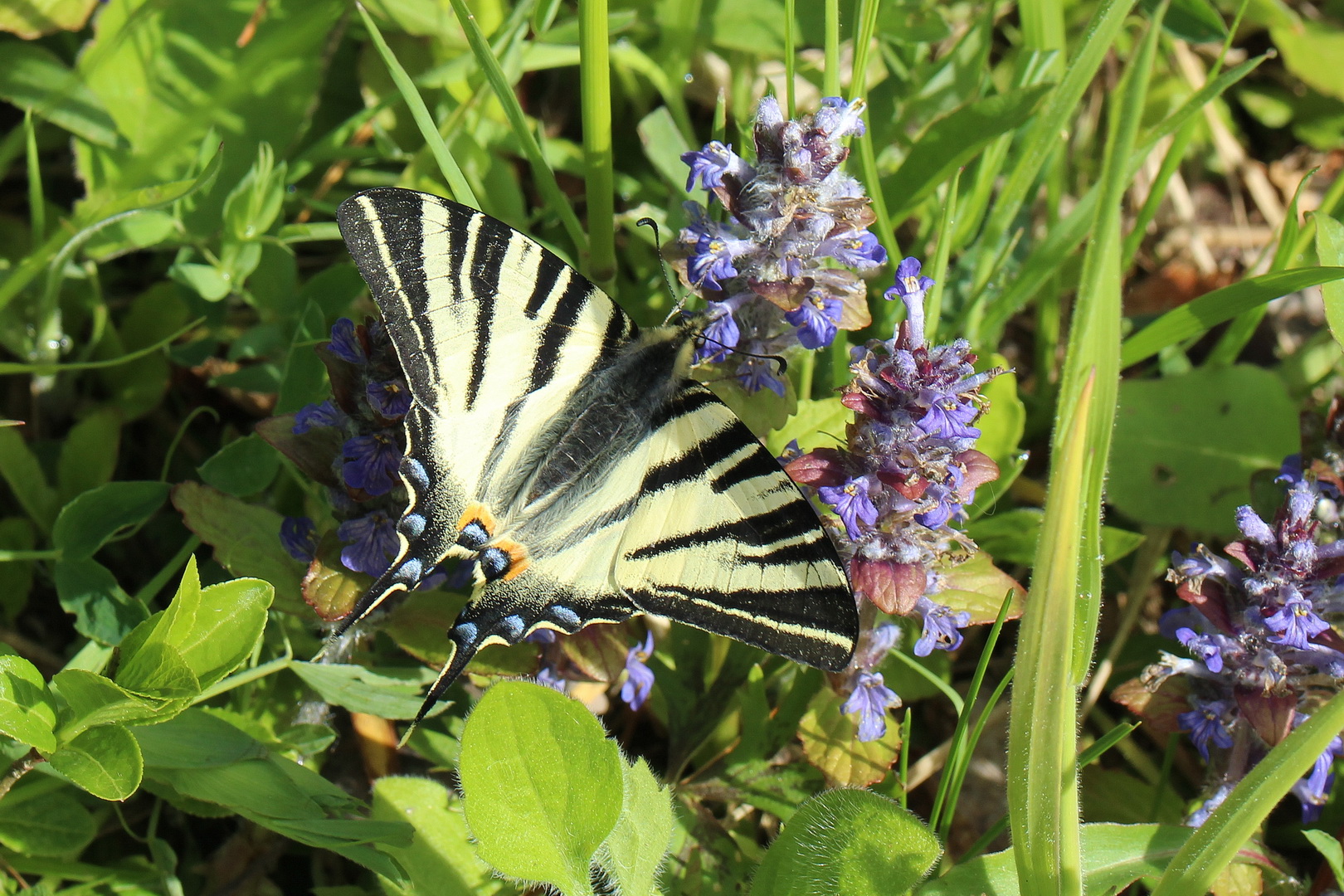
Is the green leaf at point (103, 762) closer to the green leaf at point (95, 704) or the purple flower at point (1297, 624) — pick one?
the green leaf at point (95, 704)

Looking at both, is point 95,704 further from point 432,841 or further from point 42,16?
point 42,16

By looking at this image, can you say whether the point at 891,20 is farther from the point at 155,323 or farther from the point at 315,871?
the point at 315,871

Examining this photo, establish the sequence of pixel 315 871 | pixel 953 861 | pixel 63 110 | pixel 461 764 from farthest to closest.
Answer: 1. pixel 63 110
2. pixel 953 861
3. pixel 315 871
4. pixel 461 764

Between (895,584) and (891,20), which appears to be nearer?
(895,584)

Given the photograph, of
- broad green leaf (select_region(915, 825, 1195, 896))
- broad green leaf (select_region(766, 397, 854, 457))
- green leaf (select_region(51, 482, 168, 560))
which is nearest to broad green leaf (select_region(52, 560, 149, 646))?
green leaf (select_region(51, 482, 168, 560))

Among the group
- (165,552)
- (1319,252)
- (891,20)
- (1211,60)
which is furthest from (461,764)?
(1211,60)

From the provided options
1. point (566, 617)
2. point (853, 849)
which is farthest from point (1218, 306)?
point (566, 617)
